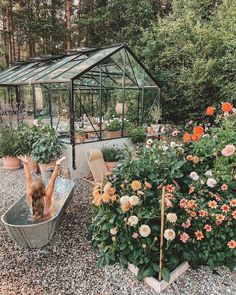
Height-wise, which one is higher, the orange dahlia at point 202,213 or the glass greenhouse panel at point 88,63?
the glass greenhouse panel at point 88,63

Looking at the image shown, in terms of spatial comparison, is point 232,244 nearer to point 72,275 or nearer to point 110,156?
point 72,275

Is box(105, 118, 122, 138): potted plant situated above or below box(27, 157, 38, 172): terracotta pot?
above

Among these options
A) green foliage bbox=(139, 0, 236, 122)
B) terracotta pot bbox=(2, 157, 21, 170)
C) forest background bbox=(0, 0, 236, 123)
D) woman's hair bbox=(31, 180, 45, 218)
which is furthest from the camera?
forest background bbox=(0, 0, 236, 123)

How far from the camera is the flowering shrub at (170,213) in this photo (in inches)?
87.9

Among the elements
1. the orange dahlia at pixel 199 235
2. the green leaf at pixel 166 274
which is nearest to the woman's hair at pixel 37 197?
the green leaf at pixel 166 274

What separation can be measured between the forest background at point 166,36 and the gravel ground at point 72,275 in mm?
5068

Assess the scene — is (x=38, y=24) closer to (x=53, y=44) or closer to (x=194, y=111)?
(x=53, y=44)

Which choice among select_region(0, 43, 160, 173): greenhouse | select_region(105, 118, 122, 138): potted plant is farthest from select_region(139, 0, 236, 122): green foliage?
select_region(105, 118, 122, 138): potted plant

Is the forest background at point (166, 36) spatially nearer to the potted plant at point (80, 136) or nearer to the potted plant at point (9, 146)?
the potted plant at point (80, 136)

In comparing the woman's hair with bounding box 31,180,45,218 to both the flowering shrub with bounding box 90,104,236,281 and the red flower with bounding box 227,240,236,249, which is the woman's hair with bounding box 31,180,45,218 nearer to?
the flowering shrub with bounding box 90,104,236,281

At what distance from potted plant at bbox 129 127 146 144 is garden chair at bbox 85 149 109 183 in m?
1.40

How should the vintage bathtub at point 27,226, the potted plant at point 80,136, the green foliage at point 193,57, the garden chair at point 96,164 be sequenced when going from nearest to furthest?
1. the vintage bathtub at point 27,226
2. the garden chair at point 96,164
3. the potted plant at point 80,136
4. the green foliage at point 193,57

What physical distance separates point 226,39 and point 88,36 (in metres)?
8.54

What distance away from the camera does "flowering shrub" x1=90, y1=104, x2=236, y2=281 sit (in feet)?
7.32
